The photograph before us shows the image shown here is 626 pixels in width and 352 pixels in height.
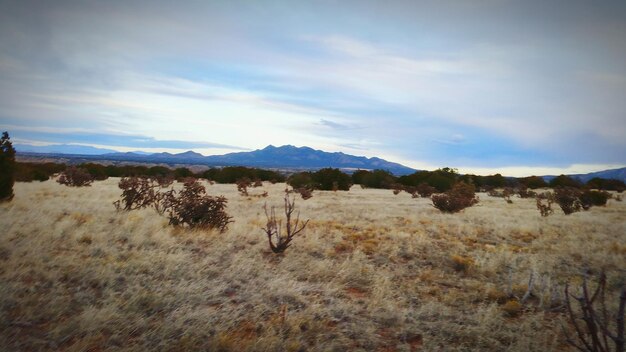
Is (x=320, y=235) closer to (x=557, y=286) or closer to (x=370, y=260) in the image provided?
(x=370, y=260)

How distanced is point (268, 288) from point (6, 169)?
50.2ft

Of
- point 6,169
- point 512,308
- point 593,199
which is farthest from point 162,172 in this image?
point 512,308

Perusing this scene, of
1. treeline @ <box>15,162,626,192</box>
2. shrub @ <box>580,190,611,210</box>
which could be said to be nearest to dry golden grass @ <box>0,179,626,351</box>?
shrub @ <box>580,190,611,210</box>

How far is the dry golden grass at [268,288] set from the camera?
185 inches

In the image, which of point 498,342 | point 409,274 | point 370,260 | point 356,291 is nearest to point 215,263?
point 356,291

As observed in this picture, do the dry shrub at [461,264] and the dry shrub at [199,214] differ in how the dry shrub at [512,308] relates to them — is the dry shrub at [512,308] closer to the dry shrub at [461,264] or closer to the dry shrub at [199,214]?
the dry shrub at [461,264]

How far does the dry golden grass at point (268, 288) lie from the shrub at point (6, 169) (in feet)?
15.9

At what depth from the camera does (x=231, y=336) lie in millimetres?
4645

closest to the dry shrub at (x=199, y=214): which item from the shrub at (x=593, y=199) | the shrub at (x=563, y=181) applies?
the shrub at (x=593, y=199)

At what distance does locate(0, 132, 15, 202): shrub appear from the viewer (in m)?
14.3

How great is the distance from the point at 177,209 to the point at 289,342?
8.14 m

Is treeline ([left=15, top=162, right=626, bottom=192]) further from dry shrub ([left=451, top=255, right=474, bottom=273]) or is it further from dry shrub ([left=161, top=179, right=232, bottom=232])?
dry shrub ([left=451, top=255, right=474, bottom=273])

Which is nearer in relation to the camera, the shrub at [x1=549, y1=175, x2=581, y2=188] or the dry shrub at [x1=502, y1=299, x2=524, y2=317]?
the dry shrub at [x1=502, y1=299, x2=524, y2=317]

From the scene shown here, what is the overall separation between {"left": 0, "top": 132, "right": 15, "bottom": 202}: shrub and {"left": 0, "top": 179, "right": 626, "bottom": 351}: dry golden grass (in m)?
4.84
